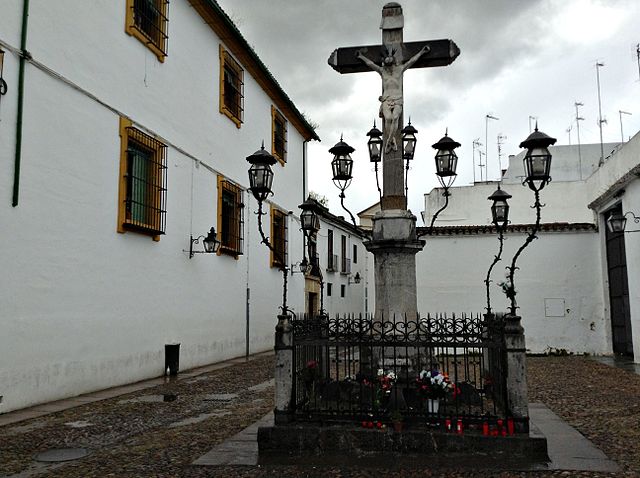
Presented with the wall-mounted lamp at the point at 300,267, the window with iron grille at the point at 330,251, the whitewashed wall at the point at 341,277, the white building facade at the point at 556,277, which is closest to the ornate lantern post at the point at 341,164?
the white building facade at the point at 556,277

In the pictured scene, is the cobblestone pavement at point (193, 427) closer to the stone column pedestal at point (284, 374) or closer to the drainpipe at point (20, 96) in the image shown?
the stone column pedestal at point (284, 374)

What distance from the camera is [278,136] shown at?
56.7 feet

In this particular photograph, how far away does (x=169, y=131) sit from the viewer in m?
10.7

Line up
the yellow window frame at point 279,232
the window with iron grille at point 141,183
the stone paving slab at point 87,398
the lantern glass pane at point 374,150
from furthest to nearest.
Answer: the yellow window frame at point 279,232 < the window with iron grille at point 141,183 < the lantern glass pane at point 374,150 < the stone paving slab at point 87,398

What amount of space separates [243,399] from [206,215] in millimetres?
5383

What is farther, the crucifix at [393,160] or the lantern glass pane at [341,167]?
the lantern glass pane at [341,167]

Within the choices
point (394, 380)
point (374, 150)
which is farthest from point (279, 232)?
point (394, 380)

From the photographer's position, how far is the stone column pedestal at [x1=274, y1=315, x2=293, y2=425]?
4707 millimetres

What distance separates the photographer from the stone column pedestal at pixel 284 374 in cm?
471

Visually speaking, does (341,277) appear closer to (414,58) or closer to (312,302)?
(312,302)

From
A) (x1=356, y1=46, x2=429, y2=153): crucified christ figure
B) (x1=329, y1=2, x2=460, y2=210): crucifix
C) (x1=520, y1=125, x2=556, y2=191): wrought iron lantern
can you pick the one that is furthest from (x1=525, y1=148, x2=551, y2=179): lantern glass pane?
(x1=356, y1=46, x2=429, y2=153): crucified christ figure

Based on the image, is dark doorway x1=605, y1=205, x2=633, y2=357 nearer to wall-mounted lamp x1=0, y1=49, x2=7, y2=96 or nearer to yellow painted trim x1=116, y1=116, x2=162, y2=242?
yellow painted trim x1=116, y1=116, x2=162, y2=242

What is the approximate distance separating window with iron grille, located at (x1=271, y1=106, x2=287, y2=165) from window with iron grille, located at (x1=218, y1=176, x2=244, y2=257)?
300 cm

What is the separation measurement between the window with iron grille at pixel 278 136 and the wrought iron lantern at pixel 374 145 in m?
8.89
